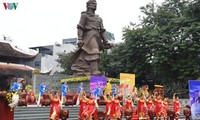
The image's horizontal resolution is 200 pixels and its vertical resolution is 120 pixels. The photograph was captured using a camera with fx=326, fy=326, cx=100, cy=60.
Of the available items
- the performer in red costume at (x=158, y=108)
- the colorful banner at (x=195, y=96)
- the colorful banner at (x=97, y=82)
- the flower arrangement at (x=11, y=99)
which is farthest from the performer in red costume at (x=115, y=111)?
the flower arrangement at (x=11, y=99)

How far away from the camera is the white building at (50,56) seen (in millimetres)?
47188

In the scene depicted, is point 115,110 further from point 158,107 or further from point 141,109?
point 158,107

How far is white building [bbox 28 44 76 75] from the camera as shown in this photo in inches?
1858

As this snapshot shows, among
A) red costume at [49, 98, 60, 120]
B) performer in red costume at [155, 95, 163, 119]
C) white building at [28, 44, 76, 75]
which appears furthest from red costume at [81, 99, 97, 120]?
white building at [28, 44, 76, 75]

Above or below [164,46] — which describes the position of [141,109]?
below

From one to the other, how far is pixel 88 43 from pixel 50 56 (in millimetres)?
27992

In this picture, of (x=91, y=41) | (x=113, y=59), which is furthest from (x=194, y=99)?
(x=113, y=59)

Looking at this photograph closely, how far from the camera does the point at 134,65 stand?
2994 centimetres

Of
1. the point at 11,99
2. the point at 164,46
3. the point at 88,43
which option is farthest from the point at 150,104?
the point at 164,46

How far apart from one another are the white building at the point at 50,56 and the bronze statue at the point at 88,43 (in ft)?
81.8

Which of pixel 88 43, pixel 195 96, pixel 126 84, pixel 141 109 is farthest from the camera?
pixel 88 43

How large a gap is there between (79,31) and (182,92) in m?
11.2

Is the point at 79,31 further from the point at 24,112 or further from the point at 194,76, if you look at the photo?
the point at 194,76

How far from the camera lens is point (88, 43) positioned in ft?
68.7
